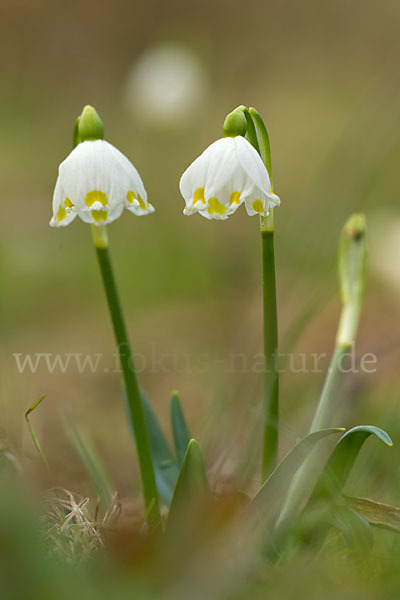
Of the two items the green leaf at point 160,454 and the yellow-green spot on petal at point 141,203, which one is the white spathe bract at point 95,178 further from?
the green leaf at point 160,454

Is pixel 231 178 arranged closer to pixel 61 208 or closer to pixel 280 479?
pixel 61 208

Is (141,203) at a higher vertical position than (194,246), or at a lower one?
higher

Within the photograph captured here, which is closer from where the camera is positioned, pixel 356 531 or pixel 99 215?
pixel 356 531

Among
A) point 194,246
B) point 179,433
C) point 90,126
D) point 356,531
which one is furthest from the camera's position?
point 194,246

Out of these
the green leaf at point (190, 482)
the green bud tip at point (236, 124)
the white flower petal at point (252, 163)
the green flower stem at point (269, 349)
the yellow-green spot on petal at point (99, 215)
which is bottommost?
the green leaf at point (190, 482)

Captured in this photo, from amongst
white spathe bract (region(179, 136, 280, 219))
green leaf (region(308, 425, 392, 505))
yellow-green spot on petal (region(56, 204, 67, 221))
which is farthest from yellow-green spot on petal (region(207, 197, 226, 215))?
green leaf (region(308, 425, 392, 505))

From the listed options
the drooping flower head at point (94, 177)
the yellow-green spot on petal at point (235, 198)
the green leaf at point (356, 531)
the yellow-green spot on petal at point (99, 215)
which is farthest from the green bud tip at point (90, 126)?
the green leaf at point (356, 531)

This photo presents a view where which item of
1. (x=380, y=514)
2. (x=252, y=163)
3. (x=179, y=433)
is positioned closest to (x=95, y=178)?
(x=252, y=163)
